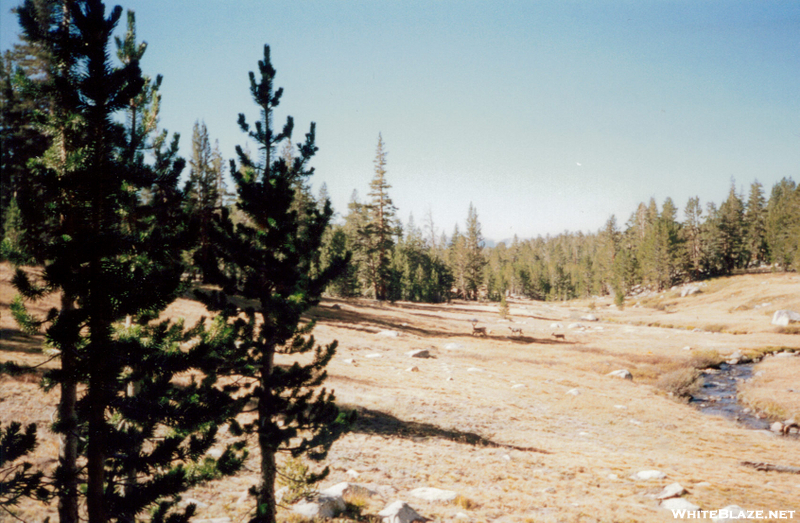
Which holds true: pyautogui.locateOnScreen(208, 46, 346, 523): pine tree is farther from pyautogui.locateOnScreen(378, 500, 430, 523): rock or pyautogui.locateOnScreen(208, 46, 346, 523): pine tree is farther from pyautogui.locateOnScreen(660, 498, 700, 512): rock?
pyautogui.locateOnScreen(660, 498, 700, 512): rock

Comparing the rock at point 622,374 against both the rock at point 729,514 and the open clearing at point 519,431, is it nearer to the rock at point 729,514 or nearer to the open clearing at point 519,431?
the open clearing at point 519,431

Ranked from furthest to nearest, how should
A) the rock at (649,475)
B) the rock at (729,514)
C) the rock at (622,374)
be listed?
the rock at (622,374)
the rock at (649,475)
the rock at (729,514)

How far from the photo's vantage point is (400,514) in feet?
23.2

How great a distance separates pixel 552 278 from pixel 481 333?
84.1 metres

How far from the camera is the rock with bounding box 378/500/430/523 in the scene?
6988 mm

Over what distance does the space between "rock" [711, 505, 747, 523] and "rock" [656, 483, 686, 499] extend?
96cm

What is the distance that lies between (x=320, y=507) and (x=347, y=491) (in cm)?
87

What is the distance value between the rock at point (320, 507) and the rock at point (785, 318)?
1945 inches

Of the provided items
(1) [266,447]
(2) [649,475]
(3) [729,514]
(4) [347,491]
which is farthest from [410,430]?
(3) [729,514]

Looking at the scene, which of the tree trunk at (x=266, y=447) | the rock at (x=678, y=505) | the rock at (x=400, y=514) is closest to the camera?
the tree trunk at (x=266, y=447)

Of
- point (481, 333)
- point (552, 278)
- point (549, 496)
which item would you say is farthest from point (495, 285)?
point (549, 496)

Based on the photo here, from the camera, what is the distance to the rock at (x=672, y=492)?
27.9 feet

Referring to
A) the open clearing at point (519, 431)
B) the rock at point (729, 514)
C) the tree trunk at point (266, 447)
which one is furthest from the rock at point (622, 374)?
the tree trunk at point (266, 447)

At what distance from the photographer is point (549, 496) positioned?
8.66m
